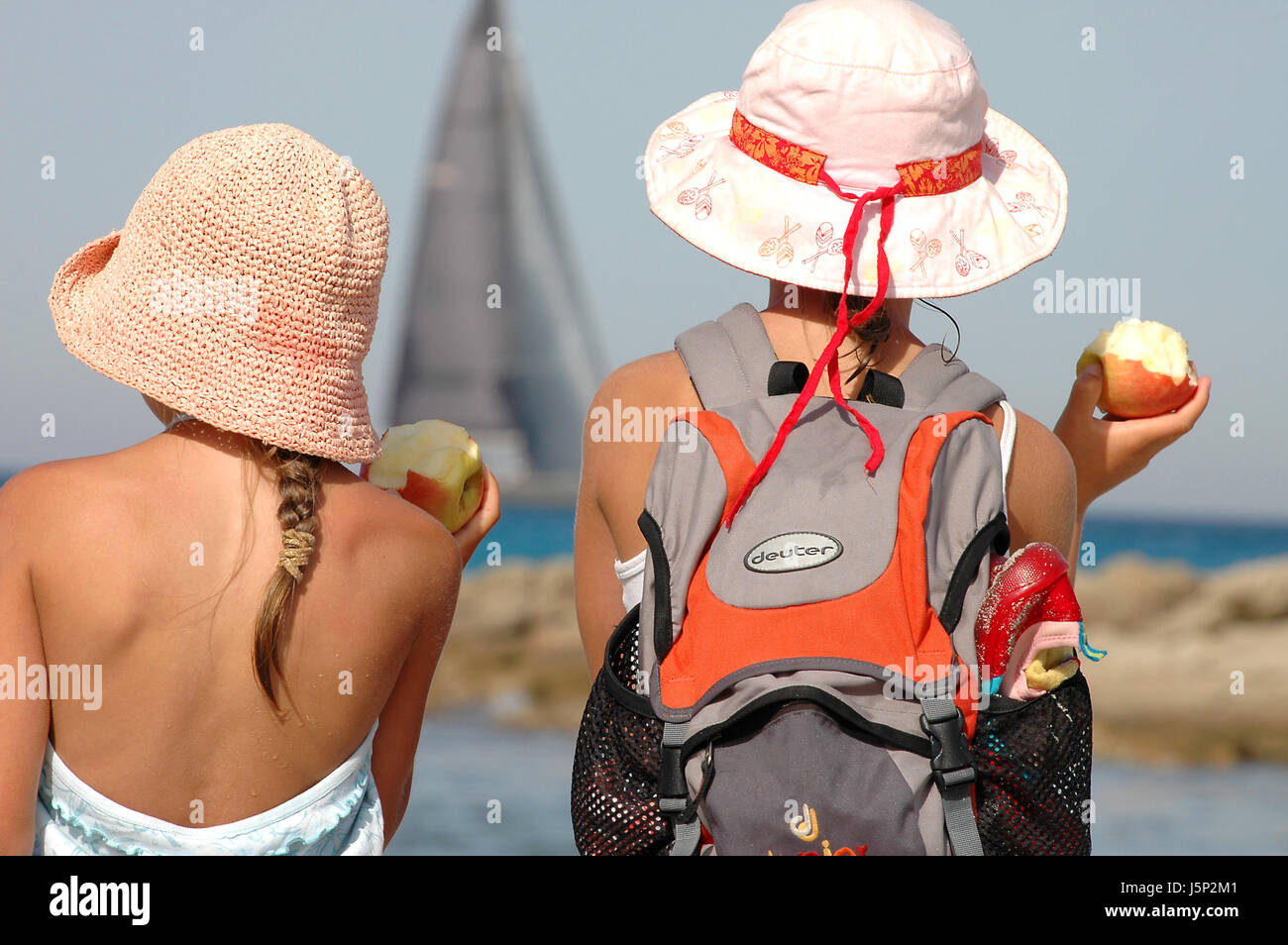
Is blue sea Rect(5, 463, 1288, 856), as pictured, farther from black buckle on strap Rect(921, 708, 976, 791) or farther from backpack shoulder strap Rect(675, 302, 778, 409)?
black buckle on strap Rect(921, 708, 976, 791)

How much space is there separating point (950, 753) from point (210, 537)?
3.15 ft

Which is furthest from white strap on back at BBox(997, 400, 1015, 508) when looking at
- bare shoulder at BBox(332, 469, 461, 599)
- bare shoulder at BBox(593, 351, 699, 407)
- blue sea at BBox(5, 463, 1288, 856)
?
blue sea at BBox(5, 463, 1288, 856)

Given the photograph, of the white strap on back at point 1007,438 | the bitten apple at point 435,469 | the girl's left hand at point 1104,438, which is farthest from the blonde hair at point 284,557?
the girl's left hand at point 1104,438

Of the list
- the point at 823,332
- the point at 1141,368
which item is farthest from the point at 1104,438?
the point at 823,332

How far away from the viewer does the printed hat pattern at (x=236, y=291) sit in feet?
5.55

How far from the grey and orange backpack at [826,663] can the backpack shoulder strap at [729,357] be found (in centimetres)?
4

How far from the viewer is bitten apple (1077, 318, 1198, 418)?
2230mm

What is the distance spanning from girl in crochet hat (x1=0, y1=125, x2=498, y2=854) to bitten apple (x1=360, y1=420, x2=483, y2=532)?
0.94ft

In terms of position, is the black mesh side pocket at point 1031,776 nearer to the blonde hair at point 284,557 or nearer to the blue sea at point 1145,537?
the blonde hair at point 284,557

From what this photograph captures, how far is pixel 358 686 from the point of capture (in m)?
1.86

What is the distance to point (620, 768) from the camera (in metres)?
1.75

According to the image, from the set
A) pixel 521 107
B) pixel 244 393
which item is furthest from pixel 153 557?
pixel 521 107
